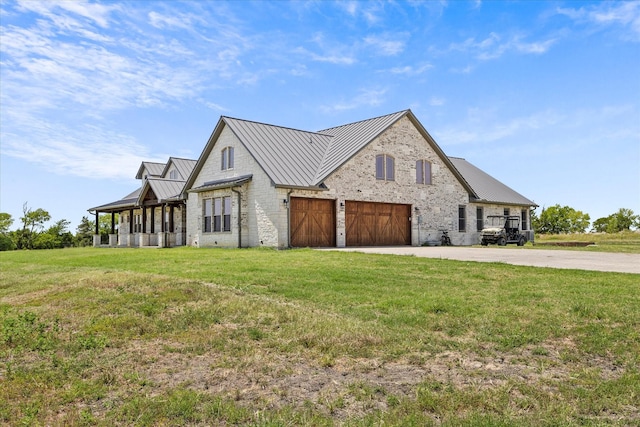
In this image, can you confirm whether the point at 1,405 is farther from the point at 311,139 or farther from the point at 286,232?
the point at 311,139

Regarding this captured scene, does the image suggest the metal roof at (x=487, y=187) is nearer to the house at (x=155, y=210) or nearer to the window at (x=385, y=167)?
the window at (x=385, y=167)

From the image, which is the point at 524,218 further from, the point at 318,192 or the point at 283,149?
the point at 283,149

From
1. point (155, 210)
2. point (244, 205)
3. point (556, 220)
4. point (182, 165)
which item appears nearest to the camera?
point (244, 205)

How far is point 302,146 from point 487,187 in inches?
627

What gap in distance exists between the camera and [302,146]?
2884 centimetres

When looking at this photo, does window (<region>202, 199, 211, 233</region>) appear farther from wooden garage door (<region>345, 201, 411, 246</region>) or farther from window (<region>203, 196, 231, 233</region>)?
wooden garage door (<region>345, 201, 411, 246</region>)

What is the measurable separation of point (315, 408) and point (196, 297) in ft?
17.1

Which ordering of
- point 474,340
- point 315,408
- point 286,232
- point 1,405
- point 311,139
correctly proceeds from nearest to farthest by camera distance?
point 315,408 → point 1,405 → point 474,340 → point 286,232 → point 311,139

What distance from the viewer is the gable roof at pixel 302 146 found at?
82.9 feet

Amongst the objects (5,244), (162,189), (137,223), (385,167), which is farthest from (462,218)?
(5,244)

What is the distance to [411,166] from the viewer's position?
3008 cm

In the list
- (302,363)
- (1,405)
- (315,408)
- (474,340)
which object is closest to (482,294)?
(474,340)

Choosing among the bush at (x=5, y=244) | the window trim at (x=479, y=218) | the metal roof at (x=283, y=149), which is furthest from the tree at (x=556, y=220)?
the bush at (x=5, y=244)

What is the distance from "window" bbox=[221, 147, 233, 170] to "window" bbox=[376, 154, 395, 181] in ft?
25.4
